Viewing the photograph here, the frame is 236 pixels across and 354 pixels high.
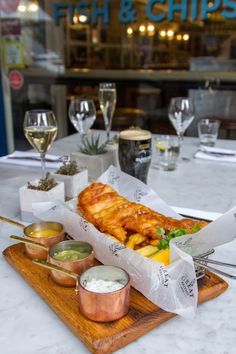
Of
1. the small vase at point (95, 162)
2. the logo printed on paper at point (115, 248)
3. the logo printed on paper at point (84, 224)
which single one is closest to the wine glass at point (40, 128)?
the small vase at point (95, 162)

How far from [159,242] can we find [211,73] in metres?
3.58

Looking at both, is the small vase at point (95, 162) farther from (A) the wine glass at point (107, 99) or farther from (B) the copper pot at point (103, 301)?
(B) the copper pot at point (103, 301)

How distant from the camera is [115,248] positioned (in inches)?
30.8

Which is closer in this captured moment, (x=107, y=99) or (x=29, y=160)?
(x=29, y=160)

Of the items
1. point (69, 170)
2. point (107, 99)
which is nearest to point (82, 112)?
point (107, 99)

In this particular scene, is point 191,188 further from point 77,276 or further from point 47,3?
point 47,3

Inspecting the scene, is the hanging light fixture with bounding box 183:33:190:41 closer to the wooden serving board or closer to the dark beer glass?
the dark beer glass

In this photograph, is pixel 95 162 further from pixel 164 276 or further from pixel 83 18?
pixel 83 18

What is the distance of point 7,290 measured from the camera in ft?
2.54

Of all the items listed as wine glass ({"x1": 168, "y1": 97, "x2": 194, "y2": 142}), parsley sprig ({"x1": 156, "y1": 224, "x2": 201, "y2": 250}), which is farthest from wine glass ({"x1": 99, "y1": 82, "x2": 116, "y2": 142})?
parsley sprig ({"x1": 156, "y1": 224, "x2": 201, "y2": 250})

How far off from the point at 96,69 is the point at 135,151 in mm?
3691

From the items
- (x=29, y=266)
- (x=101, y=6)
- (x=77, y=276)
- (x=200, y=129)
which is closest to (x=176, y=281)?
(x=77, y=276)

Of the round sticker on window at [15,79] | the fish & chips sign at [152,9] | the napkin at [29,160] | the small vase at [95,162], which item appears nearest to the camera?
the small vase at [95,162]

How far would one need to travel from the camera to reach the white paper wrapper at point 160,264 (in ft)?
2.25
